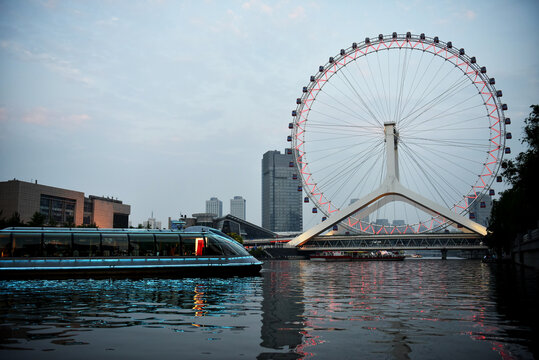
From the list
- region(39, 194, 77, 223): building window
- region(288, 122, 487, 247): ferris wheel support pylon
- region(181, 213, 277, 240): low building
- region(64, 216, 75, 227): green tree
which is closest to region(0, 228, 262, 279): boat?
region(288, 122, 487, 247): ferris wheel support pylon

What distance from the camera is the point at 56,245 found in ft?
97.4

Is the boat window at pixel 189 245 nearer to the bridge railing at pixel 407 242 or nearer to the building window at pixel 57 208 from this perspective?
the bridge railing at pixel 407 242

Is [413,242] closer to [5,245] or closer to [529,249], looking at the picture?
[529,249]

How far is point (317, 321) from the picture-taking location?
12109mm

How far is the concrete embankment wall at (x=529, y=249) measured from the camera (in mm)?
46256

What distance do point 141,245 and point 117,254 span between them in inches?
62.5

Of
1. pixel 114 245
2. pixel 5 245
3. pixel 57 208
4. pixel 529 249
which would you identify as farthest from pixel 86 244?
pixel 57 208

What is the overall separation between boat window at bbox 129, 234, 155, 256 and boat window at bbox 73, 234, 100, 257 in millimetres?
2173

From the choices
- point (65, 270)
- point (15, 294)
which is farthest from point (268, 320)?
point (65, 270)

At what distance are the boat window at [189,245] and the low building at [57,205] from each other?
87753 millimetres

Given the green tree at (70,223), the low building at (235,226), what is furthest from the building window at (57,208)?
the low building at (235,226)

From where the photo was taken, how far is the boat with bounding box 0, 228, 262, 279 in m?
28.5

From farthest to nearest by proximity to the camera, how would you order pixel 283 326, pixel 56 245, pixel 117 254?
pixel 117 254, pixel 56 245, pixel 283 326

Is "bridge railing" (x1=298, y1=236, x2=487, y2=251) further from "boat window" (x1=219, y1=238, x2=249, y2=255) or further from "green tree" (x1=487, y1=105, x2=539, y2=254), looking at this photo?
"boat window" (x1=219, y1=238, x2=249, y2=255)
